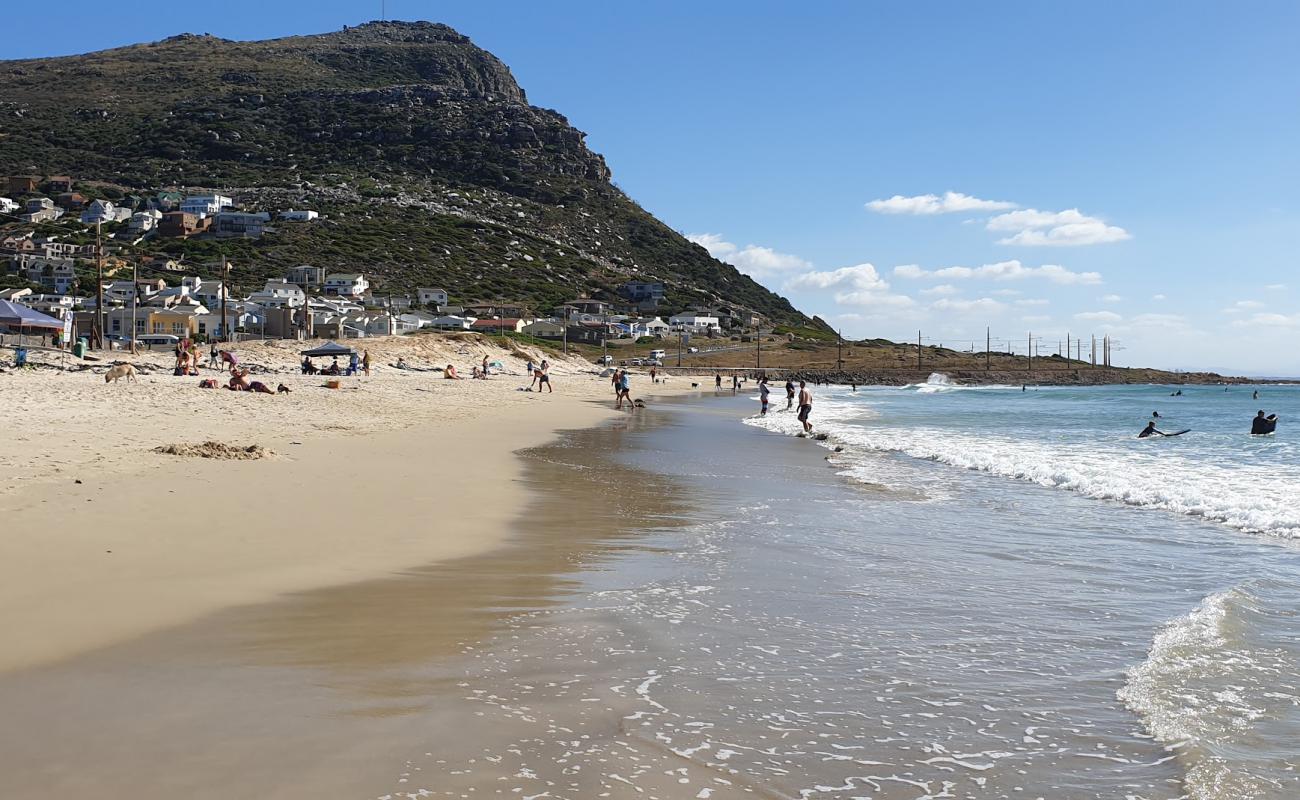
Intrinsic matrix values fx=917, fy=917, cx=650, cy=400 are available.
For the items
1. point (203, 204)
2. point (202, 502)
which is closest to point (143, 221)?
point (203, 204)

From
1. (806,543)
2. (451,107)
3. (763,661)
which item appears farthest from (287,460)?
(451,107)

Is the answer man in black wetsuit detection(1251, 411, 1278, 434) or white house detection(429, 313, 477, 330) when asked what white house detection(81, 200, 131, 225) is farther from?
man in black wetsuit detection(1251, 411, 1278, 434)

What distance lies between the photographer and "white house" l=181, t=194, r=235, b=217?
419ft

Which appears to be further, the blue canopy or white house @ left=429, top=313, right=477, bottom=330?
white house @ left=429, top=313, right=477, bottom=330

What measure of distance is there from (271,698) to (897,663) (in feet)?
12.1

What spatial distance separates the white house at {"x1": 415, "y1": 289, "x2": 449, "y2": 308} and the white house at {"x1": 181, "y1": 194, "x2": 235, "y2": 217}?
3848 cm

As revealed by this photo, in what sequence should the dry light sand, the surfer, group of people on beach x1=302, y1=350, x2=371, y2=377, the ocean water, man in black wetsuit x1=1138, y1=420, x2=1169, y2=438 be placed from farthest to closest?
1. group of people on beach x1=302, y1=350, x2=371, y2=377
2. the surfer
3. man in black wetsuit x1=1138, y1=420, x2=1169, y2=438
4. the dry light sand
5. the ocean water

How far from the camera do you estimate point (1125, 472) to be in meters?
18.0

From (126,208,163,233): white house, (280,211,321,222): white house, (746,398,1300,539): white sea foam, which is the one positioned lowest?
(746,398,1300,539): white sea foam

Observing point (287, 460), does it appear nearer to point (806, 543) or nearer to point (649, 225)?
point (806, 543)

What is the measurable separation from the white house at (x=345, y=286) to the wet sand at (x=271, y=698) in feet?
343

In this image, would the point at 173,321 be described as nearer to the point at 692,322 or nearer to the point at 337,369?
the point at 337,369

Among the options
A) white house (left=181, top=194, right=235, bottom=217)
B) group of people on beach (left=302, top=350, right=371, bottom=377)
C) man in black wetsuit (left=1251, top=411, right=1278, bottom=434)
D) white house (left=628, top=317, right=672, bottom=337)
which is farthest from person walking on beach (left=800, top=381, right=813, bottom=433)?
white house (left=181, top=194, right=235, bottom=217)

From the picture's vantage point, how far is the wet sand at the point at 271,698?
3.85 meters
